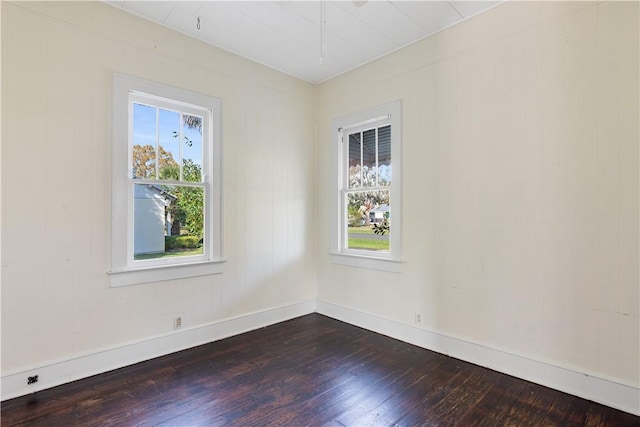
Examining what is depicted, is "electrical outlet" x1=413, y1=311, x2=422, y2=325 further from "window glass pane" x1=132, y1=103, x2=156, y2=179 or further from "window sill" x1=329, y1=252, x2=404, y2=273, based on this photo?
"window glass pane" x1=132, y1=103, x2=156, y2=179

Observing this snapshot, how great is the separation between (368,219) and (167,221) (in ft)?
7.06

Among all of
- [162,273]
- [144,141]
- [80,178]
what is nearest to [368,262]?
[162,273]

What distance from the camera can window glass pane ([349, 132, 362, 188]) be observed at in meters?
3.94

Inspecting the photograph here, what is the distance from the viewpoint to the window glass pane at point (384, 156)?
361 centimetres

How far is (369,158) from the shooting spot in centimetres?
382

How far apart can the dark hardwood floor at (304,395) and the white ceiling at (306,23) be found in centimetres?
276

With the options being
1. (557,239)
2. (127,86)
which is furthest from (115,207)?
(557,239)

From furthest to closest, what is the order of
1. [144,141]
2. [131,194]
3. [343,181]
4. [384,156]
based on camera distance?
[343,181] < [384,156] < [144,141] < [131,194]

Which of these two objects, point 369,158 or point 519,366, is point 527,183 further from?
point 369,158

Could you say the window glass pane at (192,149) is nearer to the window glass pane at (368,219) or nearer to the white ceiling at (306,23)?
the white ceiling at (306,23)

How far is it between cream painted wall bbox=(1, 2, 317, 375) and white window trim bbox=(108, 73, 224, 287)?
2.7 inches

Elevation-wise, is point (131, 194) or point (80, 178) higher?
point (80, 178)

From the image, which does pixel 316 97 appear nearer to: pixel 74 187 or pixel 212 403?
pixel 74 187

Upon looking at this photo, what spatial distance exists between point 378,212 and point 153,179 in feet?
7.67
